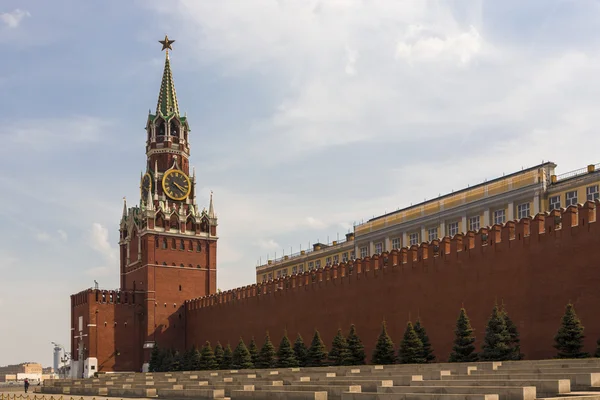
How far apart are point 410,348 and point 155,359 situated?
2938 cm

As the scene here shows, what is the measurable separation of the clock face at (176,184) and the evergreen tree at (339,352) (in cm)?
2867

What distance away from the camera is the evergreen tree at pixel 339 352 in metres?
37.2

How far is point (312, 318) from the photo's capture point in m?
43.4

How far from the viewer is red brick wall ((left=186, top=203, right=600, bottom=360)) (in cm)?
2820

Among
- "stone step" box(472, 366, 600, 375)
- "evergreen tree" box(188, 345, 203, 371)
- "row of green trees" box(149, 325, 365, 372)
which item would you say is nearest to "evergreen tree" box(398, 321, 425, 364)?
"row of green trees" box(149, 325, 365, 372)

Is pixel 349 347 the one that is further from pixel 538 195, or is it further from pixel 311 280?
pixel 538 195

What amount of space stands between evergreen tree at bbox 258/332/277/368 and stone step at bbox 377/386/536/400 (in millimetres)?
27222

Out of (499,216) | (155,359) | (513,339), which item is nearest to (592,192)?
(499,216)

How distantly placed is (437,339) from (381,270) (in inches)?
225

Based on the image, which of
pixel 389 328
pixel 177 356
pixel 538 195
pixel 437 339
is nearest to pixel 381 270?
pixel 389 328

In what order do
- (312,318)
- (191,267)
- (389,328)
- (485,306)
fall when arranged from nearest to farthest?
(485,306)
(389,328)
(312,318)
(191,267)

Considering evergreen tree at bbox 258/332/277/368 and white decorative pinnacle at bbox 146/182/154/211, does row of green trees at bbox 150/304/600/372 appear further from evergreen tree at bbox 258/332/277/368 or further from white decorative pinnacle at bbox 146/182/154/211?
white decorative pinnacle at bbox 146/182/154/211

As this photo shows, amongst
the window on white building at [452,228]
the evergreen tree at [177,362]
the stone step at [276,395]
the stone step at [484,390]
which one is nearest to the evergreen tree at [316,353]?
the window on white building at [452,228]

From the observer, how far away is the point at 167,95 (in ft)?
222
